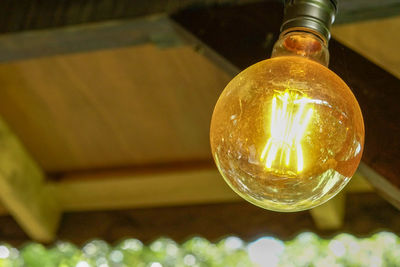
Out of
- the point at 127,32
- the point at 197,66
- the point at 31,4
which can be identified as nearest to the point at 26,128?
the point at 197,66

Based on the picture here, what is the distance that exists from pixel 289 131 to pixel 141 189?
1.99 meters

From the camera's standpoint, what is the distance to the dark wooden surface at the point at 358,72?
3.86 feet

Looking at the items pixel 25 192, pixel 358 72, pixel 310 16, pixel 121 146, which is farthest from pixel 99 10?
pixel 25 192

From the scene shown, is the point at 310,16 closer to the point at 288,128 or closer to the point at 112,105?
the point at 288,128

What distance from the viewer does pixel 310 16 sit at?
35.9 inches

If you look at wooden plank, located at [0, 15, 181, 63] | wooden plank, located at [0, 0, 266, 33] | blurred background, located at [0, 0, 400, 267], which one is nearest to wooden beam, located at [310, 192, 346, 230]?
blurred background, located at [0, 0, 400, 267]

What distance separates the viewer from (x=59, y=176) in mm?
2875

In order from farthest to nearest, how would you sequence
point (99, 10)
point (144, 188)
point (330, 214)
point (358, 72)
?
1. point (144, 188)
2. point (330, 214)
3. point (99, 10)
4. point (358, 72)

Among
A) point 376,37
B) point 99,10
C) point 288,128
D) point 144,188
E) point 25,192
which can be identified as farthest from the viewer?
point 144,188

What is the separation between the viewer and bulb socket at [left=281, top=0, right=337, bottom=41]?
0.91 meters

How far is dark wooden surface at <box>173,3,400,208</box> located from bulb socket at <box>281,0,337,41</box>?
0.30m

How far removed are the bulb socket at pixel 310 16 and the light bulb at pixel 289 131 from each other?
7 centimetres

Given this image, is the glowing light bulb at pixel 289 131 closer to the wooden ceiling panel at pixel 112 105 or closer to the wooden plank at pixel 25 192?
the wooden ceiling panel at pixel 112 105

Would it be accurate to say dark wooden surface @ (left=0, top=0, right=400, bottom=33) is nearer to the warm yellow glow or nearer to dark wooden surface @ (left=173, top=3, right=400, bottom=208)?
dark wooden surface @ (left=173, top=3, right=400, bottom=208)
